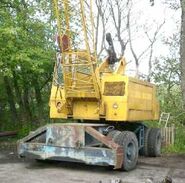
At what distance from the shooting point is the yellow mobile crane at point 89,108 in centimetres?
A: 1029

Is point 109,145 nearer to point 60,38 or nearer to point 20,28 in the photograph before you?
point 60,38

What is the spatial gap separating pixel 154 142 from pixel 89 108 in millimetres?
2879

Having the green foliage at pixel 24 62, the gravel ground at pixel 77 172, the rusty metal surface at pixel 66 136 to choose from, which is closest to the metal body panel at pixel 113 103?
the rusty metal surface at pixel 66 136

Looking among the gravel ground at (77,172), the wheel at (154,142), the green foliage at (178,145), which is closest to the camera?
the gravel ground at (77,172)

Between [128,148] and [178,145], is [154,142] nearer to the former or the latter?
[178,145]

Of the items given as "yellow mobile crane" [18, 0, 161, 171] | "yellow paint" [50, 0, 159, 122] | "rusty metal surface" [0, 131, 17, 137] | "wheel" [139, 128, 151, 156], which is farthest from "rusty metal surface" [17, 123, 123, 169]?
"rusty metal surface" [0, 131, 17, 137]

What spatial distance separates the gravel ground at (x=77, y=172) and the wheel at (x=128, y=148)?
19 cm

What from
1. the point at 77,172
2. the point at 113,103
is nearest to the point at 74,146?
the point at 77,172

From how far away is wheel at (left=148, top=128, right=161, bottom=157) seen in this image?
13375 mm

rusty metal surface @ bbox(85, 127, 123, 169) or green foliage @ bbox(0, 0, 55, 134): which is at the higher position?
green foliage @ bbox(0, 0, 55, 134)

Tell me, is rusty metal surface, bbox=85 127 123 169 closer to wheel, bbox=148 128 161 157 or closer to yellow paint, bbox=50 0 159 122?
yellow paint, bbox=50 0 159 122

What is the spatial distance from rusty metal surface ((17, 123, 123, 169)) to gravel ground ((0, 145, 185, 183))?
32 centimetres

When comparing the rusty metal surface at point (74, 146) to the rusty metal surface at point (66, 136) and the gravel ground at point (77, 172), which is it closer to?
the rusty metal surface at point (66, 136)

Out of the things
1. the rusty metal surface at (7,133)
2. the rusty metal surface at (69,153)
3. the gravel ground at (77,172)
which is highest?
the rusty metal surface at (7,133)
